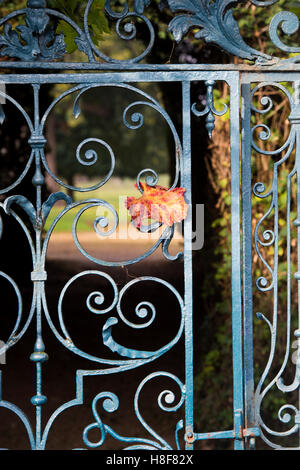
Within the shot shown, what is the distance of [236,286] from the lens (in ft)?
7.88

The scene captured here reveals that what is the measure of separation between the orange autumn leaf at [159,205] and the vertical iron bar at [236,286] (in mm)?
210

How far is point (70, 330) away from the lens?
301 inches

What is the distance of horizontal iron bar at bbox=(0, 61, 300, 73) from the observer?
91.1 inches

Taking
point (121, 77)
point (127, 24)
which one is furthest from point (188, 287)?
point (127, 24)

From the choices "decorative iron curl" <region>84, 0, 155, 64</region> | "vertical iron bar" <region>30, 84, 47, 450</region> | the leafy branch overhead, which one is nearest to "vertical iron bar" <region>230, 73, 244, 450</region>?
"decorative iron curl" <region>84, 0, 155, 64</region>

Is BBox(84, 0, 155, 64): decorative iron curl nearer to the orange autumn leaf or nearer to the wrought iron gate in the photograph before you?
the wrought iron gate

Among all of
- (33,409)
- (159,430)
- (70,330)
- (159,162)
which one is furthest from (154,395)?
(159,162)

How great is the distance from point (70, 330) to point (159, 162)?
83.3 feet

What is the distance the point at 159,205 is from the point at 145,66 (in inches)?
20.5

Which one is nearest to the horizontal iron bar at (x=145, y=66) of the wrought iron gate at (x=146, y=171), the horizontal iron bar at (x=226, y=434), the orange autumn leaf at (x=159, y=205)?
the wrought iron gate at (x=146, y=171)

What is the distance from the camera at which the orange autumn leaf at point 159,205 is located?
7.76 ft

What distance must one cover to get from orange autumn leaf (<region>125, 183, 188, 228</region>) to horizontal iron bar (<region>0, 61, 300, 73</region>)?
44 centimetres
